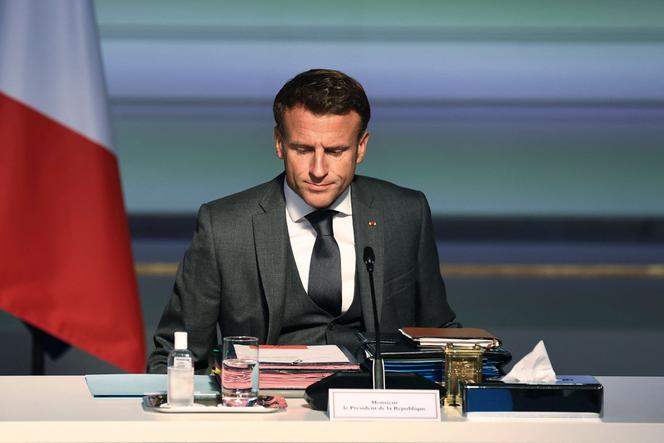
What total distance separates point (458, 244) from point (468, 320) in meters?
0.46

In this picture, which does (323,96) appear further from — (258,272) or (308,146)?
(258,272)

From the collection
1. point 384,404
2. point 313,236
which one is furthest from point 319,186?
point 384,404

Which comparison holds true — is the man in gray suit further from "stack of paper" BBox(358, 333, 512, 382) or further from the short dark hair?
"stack of paper" BBox(358, 333, 512, 382)

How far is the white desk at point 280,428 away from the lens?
1.89m

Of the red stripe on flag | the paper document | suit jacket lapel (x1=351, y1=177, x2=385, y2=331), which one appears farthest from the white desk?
the red stripe on flag

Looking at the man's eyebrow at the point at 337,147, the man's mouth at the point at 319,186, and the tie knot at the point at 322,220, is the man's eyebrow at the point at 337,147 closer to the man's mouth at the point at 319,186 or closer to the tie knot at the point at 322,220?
the man's mouth at the point at 319,186

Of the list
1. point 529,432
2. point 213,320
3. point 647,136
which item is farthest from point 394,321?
point 647,136

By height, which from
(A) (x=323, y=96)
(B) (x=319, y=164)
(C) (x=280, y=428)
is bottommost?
(C) (x=280, y=428)

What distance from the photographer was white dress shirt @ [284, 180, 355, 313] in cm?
284

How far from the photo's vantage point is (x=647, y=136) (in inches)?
236

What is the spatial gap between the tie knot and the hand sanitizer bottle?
90 cm

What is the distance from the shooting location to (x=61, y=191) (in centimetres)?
392

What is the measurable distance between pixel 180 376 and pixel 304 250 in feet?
2.94

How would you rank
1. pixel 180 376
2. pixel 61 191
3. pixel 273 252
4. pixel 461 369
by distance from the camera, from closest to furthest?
pixel 180 376
pixel 461 369
pixel 273 252
pixel 61 191
